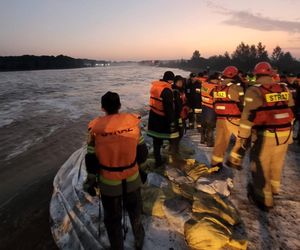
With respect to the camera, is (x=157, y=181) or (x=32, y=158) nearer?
(x=157, y=181)

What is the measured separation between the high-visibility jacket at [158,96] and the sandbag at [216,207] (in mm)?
1659

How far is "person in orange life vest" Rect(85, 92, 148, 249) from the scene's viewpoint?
2.93m

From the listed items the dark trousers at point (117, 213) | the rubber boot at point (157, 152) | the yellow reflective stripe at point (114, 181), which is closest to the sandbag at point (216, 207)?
the dark trousers at point (117, 213)

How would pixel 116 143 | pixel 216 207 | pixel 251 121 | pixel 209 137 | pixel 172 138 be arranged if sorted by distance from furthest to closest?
pixel 209 137 < pixel 172 138 < pixel 216 207 < pixel 251 121 < pixel 116 143

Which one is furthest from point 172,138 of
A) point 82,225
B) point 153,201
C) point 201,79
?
point 201,79

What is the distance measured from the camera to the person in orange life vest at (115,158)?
2.93 m

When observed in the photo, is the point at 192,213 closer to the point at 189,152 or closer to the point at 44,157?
the point at 189,152

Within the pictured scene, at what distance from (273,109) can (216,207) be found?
60.4 inches

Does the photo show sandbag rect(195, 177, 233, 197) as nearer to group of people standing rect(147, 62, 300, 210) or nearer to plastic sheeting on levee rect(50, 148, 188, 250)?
group of people standing rect(147, 62, 300, 210)

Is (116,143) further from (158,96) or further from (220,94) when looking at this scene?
(220,94)

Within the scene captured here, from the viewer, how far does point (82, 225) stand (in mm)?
4383

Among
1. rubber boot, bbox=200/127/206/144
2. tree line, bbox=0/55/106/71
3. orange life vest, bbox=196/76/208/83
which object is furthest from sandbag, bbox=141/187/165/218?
tree line, bbox=0/55/106/71

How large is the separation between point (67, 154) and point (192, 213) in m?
7.76

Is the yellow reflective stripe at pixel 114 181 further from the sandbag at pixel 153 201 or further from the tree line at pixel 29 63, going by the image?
→ the tree line at pixel 29 63
